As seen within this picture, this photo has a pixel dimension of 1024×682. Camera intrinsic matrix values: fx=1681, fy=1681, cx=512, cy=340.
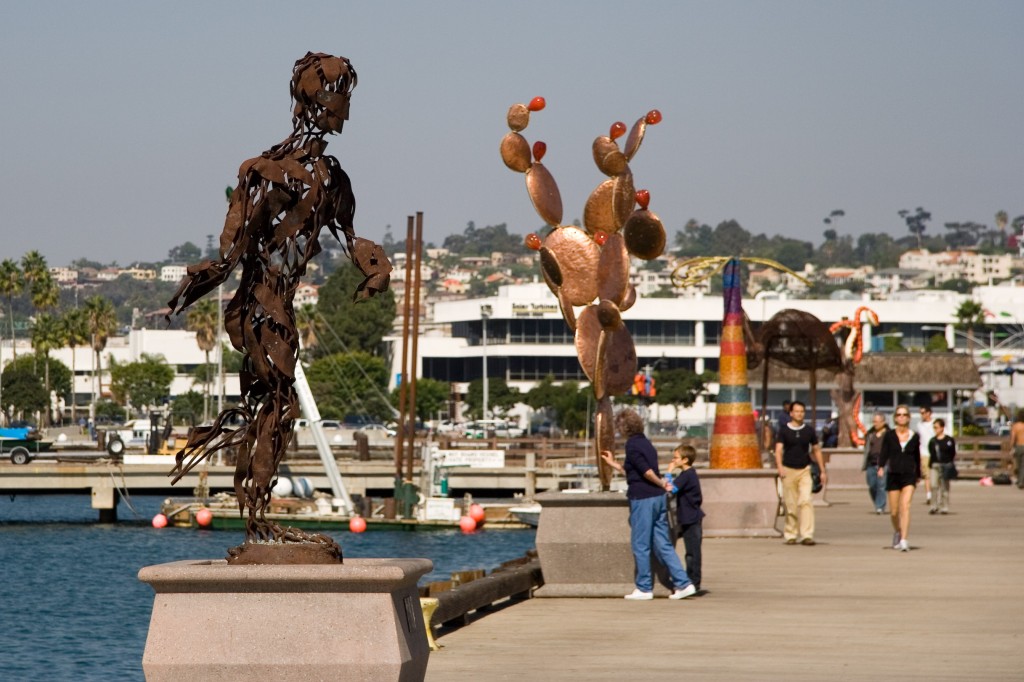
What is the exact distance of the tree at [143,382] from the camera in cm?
12638

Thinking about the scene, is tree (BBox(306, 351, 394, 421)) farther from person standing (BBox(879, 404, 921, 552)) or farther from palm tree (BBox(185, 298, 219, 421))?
person standing (BBox(879, 404, 921, 552))

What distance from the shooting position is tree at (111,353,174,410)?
12638 cm

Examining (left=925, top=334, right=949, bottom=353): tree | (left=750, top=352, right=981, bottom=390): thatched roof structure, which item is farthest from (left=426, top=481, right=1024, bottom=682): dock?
(left=925, top=334, right=949, bottom=353): tree

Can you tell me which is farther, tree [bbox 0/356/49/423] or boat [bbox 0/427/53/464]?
tree [bbox 0/356/49/423]

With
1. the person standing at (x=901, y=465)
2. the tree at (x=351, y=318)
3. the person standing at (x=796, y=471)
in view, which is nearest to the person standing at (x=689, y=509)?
the person standing at (x=901, y=465)

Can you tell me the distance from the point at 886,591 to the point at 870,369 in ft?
214

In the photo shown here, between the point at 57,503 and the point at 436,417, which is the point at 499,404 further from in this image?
the point at 57,503

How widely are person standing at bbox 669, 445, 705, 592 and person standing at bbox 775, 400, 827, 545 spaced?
206 inches

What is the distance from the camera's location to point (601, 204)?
17.3 meters

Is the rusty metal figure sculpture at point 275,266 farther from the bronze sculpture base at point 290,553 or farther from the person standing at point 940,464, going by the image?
the person standing at point 940,464

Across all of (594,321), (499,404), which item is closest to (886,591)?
(594,321)

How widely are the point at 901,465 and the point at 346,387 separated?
296 feet

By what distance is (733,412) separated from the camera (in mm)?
23938

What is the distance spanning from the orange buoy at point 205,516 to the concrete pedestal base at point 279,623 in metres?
39.4
